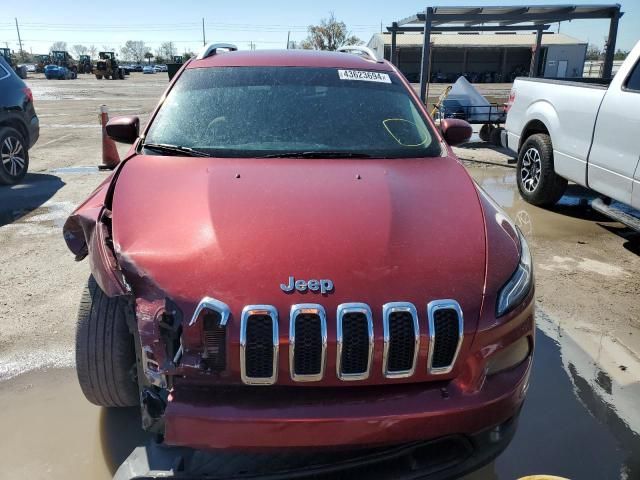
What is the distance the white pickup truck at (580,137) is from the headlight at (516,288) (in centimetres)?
308

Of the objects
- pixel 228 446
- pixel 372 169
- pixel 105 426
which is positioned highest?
Result: pixel 372 169

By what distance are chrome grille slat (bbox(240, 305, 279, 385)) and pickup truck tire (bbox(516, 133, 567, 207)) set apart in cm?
542

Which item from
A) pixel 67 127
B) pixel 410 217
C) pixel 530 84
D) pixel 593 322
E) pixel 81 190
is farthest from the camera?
pixel 67 127

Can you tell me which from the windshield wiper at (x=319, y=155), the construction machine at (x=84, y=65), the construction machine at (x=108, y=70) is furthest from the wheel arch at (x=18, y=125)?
the construction machine at (x=84, y=65)

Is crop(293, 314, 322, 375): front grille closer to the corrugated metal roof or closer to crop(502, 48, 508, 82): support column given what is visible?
the corrugated metal roof

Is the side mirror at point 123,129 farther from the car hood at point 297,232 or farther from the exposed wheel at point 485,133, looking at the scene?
the exposed wheel at point 485,133

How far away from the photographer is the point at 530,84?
266 inches

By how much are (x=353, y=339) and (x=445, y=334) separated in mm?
337

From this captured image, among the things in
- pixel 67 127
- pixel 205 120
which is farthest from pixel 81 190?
pixel 67 127

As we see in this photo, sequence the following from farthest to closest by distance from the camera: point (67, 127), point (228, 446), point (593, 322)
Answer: point (67, 127)
point (593, 322)
point (228, 446)

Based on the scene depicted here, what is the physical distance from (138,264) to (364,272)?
840 millimetres

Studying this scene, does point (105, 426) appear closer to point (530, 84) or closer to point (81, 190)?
point (81, 190)

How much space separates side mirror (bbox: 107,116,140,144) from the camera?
3.54 m

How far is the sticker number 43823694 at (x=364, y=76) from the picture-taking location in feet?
11.4
